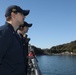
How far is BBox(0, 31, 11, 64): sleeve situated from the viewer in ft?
13.3

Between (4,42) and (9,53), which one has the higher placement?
(4,42)

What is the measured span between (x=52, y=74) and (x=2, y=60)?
59.0m

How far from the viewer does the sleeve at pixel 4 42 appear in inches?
160

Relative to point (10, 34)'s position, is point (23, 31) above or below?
above

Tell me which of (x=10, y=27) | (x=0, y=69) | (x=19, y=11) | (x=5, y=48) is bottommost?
(x=0, y=69)

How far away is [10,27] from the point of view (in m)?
4.22

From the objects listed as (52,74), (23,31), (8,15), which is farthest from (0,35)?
(52,74)

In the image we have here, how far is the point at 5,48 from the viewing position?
13.4ft

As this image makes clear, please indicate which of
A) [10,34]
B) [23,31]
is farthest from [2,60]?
[23,31]

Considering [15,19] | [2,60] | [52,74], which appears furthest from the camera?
[52,74]

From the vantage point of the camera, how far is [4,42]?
13.4ft

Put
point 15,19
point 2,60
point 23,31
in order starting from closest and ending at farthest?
point 2,60 < point 15,19 < point 23,31

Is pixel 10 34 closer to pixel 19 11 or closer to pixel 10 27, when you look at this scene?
pixel 10 27

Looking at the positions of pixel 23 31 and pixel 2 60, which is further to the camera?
pixel 23 31
